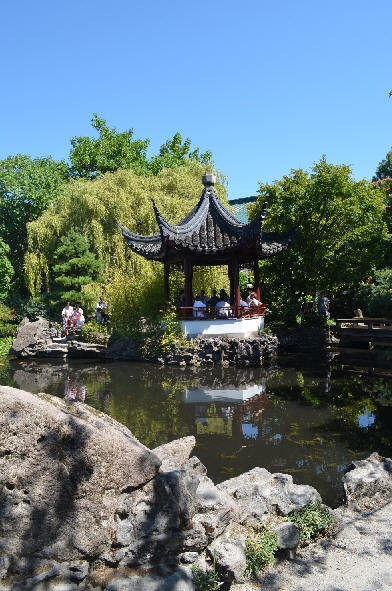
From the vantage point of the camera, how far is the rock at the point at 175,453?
4.67 meters

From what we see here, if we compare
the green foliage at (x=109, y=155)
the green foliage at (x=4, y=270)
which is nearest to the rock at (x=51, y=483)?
the green foliage at (x=4, y=270)

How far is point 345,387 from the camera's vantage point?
36.5ft

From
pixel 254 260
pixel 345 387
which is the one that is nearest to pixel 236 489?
pixel 345 387

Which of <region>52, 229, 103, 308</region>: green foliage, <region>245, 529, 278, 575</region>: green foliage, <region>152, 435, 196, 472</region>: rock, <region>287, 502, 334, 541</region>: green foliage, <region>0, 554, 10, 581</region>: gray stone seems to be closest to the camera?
<region>0, 554, 10, 581</region>: gray stone

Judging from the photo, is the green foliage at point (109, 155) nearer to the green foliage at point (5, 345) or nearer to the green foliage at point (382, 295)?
the green foliage at point (5, 345)

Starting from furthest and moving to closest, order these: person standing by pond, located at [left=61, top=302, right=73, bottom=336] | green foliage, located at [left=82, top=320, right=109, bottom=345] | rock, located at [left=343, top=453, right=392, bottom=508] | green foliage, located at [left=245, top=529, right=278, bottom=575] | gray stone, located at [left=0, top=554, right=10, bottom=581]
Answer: person standing by pond, located at [left=61, top=302, right=73, bottom=336] < green foliage, located at [left=82, top=320, right=109, bottom=345] < rock, located at [left=343, top=453, right=392, bottom=508] < green foliage, located at [left=245, top=529, right=278, bottom=575] < gray stone, located at [left=0, top=554, right=10, bottom=581]

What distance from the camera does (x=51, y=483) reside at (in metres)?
3.31

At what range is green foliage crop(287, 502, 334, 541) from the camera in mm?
4301

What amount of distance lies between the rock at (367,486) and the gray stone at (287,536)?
118 cm

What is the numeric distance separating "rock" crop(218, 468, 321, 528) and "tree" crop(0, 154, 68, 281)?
2536 centimetres

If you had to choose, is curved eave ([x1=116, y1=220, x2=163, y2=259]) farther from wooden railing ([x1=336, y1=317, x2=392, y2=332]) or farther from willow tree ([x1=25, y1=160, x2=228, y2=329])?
wooden railing ([x1=336, y1=317, x2=392, y2=332])

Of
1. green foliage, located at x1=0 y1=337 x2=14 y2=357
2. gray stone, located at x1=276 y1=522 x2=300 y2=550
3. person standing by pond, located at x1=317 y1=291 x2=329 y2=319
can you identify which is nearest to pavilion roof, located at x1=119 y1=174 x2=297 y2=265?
person standing by pond, located at x1=317 y1=291 x2=329 y2=319

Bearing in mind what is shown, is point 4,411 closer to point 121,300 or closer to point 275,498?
point 275,498

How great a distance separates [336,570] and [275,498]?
3.20 ft
